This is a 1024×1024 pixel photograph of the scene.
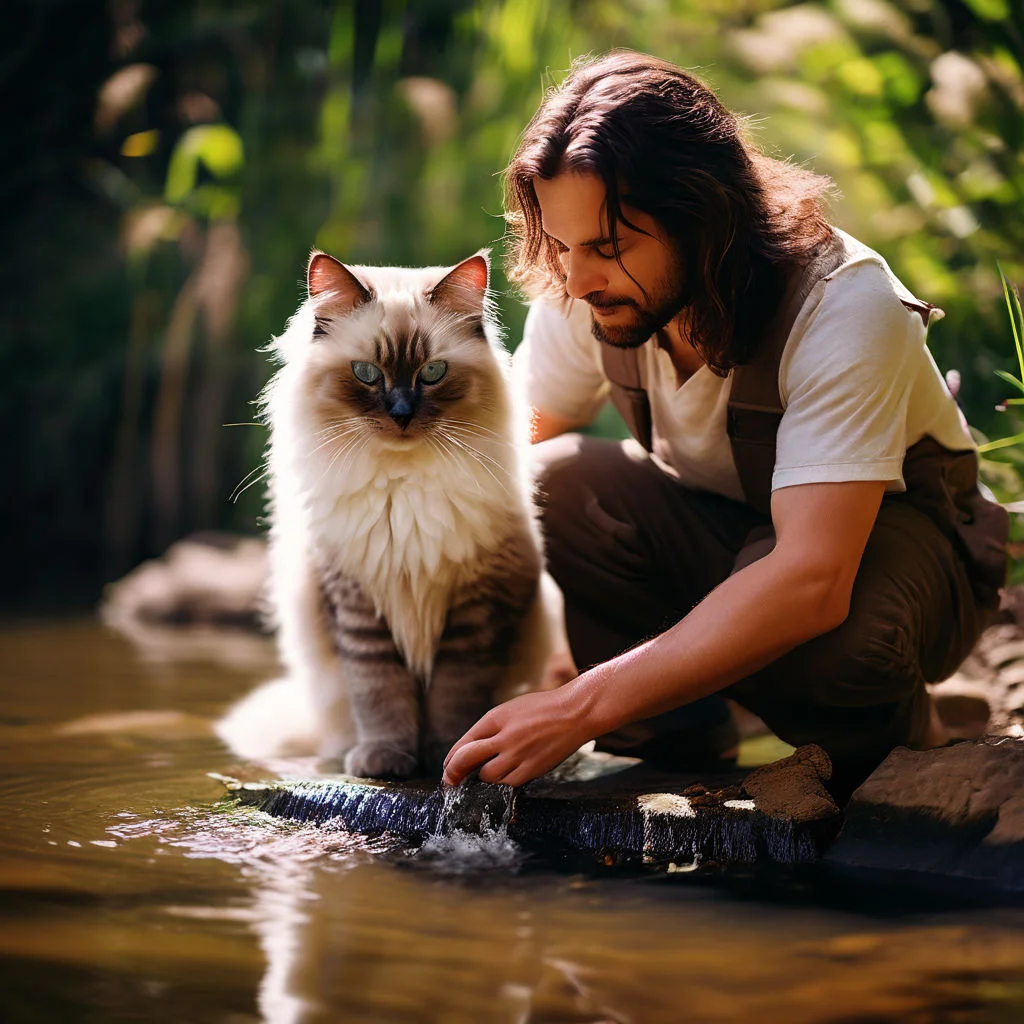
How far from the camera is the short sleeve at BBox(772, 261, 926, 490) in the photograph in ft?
5.69

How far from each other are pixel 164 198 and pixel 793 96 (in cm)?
285

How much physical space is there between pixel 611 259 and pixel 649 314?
11 centimetres

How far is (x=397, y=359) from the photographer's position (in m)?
2.09

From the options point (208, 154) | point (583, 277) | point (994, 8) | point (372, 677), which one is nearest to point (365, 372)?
point (583, 277)

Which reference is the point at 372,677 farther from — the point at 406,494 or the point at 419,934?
the point at 419,934

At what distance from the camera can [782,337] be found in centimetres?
189

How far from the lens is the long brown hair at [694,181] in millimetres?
1823

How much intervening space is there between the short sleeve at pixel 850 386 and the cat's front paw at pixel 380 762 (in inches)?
32.2

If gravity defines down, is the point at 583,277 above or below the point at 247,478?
below

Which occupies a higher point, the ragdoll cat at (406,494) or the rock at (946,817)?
the ragdoll cat at (406,494)

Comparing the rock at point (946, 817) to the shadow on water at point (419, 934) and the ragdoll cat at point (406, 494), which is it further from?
the ragdoll cat at point (406, 494)

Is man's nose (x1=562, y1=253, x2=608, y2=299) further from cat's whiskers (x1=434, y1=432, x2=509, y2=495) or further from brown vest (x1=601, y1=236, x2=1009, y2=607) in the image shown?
cat's whiskers (x1=434, y1=432, x2=509, y2=495)

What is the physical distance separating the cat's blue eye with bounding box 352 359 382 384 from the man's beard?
402 millimetres

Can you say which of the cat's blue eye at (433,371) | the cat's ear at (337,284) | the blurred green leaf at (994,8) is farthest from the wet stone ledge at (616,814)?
the blurred green leaf at (994,8)
